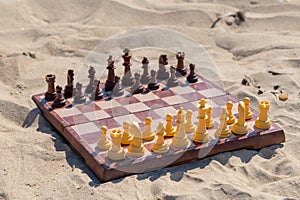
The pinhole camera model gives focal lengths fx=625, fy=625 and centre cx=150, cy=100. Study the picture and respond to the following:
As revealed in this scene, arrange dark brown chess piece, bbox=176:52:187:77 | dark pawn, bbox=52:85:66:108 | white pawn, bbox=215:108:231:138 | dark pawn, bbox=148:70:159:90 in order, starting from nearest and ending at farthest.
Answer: white pawn, bbox=215:108:231:138, dark pawn, bbox=52:85:66:108, dark pawn, bbox=148:70:159:90, dark brown chess piece, bbox=176:52:187:77

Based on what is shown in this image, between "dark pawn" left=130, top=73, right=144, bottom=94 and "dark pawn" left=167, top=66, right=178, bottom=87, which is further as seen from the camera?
"dark pawn" left=167, top=66, right=178, bottom=87

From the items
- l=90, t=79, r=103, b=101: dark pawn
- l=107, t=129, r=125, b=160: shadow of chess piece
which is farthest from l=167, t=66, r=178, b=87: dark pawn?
l=107, t=129, r=125, b=160: shadow of chess piece

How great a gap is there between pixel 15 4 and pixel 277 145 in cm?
322

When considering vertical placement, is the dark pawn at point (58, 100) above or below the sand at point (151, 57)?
above

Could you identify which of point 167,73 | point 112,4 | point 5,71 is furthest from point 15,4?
point 167,73

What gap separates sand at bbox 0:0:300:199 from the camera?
3.28 meters

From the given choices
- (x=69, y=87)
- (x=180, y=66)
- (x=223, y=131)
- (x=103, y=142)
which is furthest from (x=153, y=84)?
(x=103, y=142)

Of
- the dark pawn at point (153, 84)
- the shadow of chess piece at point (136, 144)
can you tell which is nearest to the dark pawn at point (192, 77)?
the dark pawn at point (153, 84)

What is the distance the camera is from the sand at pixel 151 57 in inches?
129

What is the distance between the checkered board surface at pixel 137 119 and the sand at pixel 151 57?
0.19ft

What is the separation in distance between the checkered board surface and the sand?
6 centimetres

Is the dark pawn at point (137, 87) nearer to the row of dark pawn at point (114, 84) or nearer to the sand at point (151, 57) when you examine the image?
the row of dark pawn at point (114, 84)

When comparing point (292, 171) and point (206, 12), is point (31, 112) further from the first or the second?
point (206, 12)

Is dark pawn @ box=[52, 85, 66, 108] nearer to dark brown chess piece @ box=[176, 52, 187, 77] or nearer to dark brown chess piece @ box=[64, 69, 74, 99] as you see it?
dark brown chess piece @ box=[64, 69, 74, 99]
